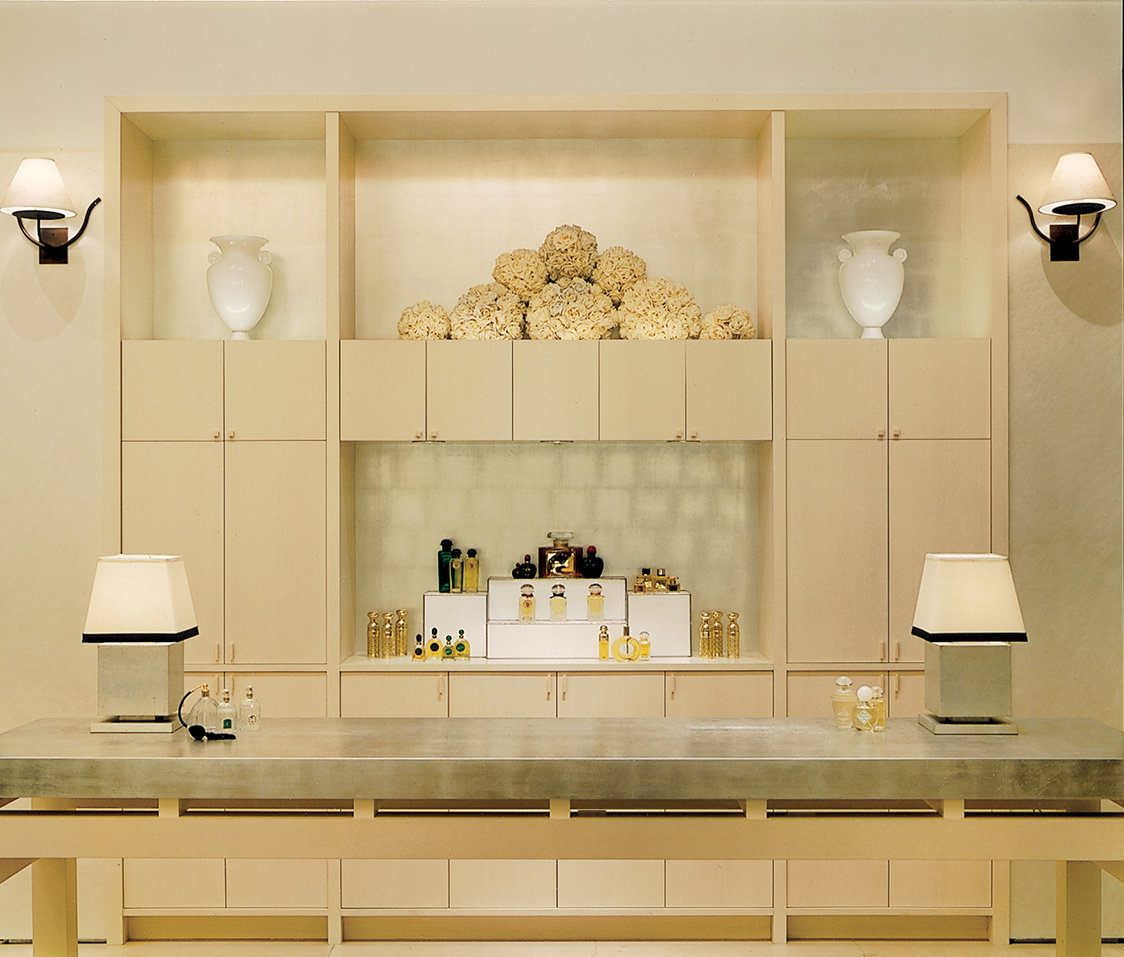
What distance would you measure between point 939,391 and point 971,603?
1318 millimetres

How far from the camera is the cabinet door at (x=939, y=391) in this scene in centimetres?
380

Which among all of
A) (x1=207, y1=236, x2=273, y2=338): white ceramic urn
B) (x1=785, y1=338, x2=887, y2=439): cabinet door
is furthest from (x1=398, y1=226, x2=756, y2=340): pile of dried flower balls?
(x1=207, y1=236, x2=273, y2=338): white ceramic urn

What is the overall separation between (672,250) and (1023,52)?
A: 61.4 inches

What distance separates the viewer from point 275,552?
3830mm

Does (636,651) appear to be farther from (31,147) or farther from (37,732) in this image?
(31,147)

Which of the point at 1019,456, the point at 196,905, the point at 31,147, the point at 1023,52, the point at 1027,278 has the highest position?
the point at 1023,52

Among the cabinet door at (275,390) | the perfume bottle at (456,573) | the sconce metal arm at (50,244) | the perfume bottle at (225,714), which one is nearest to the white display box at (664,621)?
the perfume bottle at (456,573)

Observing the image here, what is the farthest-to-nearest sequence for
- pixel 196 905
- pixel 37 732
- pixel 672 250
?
pixel 672 250, pixel 196 905, pixel 37 732

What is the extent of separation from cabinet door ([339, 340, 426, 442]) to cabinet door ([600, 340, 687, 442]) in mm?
752

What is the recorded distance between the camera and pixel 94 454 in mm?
3900

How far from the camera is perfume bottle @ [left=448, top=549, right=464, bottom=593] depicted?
162 inches

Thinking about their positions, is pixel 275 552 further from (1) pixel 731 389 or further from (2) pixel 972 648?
(2) pixel 972 648

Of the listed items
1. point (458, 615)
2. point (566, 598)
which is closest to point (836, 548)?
point (566, 598)

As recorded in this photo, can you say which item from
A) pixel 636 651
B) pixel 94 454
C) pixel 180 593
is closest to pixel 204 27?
pixel 94 454
